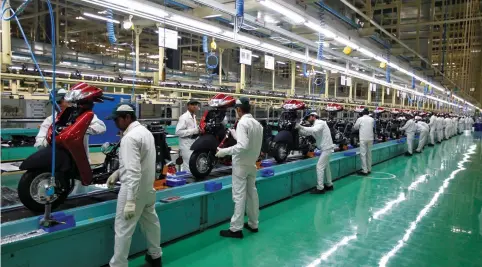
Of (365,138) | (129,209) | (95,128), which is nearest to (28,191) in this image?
(95,128)

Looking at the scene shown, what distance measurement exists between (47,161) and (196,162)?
2027mm

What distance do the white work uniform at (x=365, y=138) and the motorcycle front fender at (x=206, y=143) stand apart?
4497 mm

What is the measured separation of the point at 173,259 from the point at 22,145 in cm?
533

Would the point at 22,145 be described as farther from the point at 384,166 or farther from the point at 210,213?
the point at 384,166

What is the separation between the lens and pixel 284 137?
21.2 feet

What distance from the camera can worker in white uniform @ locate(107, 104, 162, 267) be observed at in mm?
2718

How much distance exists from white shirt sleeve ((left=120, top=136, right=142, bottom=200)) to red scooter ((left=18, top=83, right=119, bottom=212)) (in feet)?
2.29

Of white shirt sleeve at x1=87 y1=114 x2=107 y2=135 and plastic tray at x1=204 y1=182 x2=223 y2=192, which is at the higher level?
white shirt sleeve at x1=87 y1=114 x2=107 y2=135

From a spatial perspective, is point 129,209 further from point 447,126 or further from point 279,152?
point 447,126

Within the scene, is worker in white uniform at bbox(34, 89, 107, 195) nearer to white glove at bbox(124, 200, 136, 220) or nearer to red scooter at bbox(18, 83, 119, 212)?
red scooter at bbox(18, 83, 119, 212)

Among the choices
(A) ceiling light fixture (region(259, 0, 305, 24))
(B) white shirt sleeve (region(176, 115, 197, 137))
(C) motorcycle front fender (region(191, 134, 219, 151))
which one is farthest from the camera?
(B) white shirt sleeve (region(176, 115, 197, 137))

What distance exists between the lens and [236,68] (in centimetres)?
1678

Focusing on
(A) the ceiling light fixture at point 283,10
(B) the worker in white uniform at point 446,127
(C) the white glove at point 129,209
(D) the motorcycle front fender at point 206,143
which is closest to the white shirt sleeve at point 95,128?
(C) the white glove at point 129,209

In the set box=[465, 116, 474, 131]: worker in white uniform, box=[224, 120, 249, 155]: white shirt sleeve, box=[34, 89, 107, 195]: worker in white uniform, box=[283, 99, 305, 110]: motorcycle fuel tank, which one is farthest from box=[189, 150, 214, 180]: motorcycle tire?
box=[465, 116, 474, 131]: worker in white uniform
